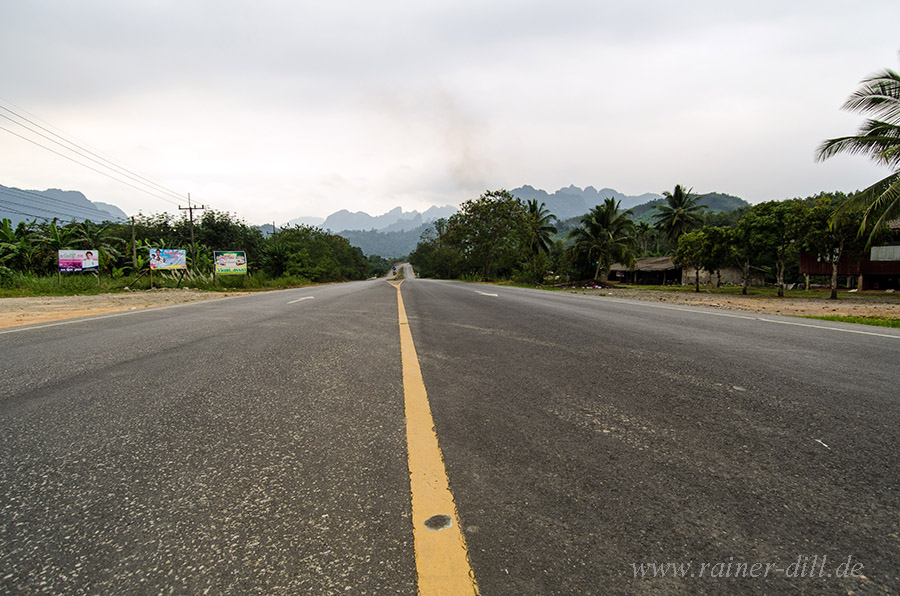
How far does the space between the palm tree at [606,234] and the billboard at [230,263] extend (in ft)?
92.1

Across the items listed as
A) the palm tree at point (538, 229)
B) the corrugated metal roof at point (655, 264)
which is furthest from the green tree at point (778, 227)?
the palm tree at point (538, 229)

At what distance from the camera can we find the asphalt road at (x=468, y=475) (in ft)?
3.67

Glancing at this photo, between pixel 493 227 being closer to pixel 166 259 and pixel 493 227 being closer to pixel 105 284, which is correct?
pixel 166 259

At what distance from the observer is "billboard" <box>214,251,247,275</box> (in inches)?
968

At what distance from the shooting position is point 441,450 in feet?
5.95

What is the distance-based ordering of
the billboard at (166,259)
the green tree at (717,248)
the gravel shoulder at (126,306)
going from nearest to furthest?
1. the gravel shoulder at (126,306)
2. the billboard at (166,259)
3. the green tree at (717,248)

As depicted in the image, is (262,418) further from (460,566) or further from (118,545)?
(460,566)

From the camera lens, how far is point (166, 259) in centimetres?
1973

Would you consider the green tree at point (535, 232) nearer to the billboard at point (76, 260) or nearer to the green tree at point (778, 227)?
the green tree at point (778, 227)

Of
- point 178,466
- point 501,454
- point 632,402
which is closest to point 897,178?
point 632,402

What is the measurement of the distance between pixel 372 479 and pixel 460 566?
58 centimetres

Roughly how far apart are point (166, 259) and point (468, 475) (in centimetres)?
2331

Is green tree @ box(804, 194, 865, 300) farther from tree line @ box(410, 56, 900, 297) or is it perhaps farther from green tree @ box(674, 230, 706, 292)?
green tree @ box(674, 230, 706, 292)

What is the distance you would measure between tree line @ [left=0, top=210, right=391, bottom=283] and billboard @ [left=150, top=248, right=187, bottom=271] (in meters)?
1.70
